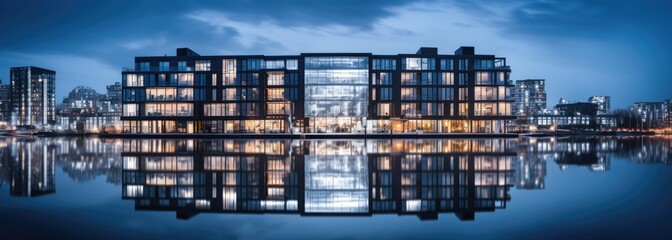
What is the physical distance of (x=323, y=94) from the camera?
89312mm

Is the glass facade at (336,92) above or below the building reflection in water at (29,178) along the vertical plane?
above

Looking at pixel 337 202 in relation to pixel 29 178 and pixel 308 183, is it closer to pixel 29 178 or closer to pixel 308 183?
pixel 308 183

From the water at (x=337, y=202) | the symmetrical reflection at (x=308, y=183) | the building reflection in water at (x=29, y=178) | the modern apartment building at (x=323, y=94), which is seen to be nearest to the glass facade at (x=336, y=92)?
the modern apartment building at (x=323, y=94)

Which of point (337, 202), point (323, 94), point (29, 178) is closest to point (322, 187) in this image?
point (337, 202)

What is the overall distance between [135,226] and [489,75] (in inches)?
3433

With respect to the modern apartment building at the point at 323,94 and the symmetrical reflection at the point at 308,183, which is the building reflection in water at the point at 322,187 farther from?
the modern apartment building at the point at 323,94

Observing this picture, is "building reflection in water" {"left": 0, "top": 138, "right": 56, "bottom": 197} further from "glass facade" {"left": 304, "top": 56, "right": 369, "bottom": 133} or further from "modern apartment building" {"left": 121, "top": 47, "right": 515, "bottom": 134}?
"glass facade" {"left": 304, "top": 56, "right": 369, "bottom": 133}

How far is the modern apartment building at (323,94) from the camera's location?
3511 inches

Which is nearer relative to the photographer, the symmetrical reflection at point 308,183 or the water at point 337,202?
the water at point 337,202

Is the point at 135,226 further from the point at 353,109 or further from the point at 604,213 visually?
the point at 353,109

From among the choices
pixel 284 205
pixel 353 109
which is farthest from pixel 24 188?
pixel 353 109

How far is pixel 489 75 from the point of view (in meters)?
90.9

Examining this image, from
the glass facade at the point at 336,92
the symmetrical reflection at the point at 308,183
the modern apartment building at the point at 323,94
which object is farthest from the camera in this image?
the modern apartment building at the point at 323,94

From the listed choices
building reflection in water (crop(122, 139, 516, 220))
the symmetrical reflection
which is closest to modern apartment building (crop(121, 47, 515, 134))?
the symmetrical reflection
